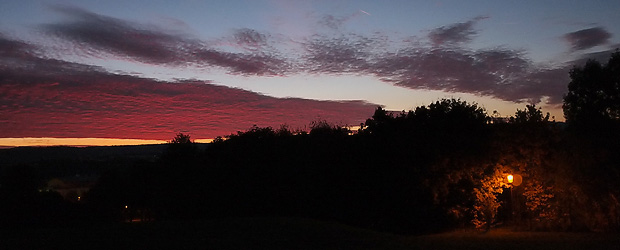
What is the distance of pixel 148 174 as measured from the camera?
145 ft

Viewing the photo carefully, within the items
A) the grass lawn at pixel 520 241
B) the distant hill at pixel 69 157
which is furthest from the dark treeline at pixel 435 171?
the distant hill at pixel 69 157

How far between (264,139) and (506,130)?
A: 17179 millimetres

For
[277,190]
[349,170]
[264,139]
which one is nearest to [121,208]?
[264,139]

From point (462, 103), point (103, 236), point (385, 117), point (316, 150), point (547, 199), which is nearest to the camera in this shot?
point (103, 236)

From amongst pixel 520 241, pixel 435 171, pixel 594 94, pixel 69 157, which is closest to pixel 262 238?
pixel 520 241

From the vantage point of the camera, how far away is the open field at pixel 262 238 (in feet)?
47.3

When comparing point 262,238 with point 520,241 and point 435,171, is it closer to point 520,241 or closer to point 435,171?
point 520,241

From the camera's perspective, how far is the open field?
568 inches

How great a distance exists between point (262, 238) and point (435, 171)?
8.39m

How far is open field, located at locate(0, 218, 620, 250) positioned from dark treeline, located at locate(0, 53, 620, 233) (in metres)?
2.01

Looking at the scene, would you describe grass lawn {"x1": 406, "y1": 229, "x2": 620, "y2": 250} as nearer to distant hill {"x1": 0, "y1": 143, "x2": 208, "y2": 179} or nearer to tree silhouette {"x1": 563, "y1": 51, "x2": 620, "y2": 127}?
tree silhouette {"x1": 563, "y1": 51, "x2": 620, "y2": 127}

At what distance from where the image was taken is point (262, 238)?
51.7 ft

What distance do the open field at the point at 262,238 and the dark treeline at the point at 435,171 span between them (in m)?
2.01

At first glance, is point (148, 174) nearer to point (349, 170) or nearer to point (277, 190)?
point (277, 190)
